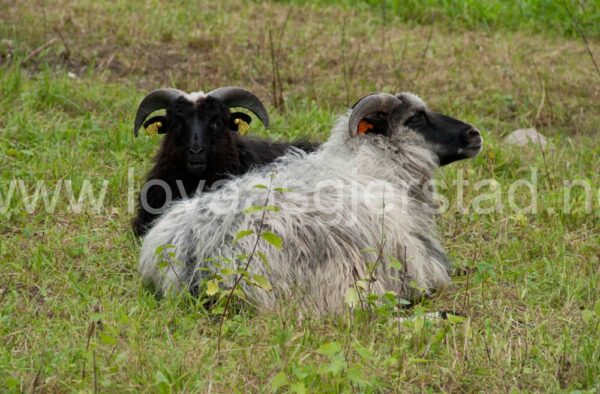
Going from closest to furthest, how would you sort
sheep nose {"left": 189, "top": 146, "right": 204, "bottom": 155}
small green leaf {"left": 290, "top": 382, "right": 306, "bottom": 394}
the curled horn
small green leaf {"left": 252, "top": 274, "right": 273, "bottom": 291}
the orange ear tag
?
1. small green leaf {"left": 290, "top": 382, "right": 306, "bottom": 394}
2. small green leaf {"left": 252, "top": 274, "right": 273, "bottom": 291}
3. the curled horn
4. the orange ear tag
5. sheep nose {"left": 189, "top": 146, "right": 204, "bottom": 155}

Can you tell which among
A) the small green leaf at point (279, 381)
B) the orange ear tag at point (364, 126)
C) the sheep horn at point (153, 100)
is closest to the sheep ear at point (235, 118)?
the sheep horn at point (153, 100)

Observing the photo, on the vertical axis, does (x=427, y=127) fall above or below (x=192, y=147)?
above

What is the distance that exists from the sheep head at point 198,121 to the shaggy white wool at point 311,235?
3.02 ft

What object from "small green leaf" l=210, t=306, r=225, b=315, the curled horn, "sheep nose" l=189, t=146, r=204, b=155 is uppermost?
the curled horn

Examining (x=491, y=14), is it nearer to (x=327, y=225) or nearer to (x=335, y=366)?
(x=327, y=225)

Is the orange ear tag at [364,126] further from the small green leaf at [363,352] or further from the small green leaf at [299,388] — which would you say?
the small green leaf at [299,388]

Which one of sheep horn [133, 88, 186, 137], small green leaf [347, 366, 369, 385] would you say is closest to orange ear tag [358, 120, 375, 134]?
sheep horn [133, 88, 186, 137]

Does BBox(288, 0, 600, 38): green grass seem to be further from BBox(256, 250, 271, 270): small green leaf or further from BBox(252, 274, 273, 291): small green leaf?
BBox(252, 274, 273, 291): small green leaf

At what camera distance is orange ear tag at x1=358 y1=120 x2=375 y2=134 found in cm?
651

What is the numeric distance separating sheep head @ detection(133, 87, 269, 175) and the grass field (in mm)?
636

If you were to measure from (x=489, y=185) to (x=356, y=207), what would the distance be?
2.55m

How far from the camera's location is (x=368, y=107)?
20.9 feet

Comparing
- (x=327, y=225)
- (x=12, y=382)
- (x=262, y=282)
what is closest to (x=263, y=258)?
(x=262, y=282)

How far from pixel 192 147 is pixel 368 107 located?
1.31 m
